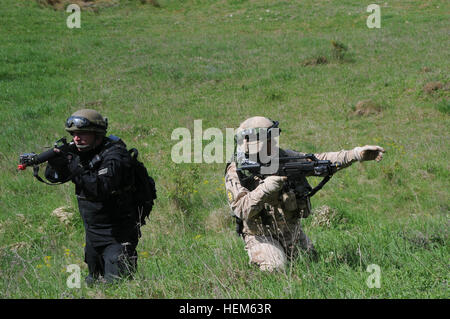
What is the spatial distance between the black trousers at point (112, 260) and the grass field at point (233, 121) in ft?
0.71

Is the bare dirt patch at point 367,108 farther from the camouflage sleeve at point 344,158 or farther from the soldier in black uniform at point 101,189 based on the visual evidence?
the soldier in black uniform at point 101,189

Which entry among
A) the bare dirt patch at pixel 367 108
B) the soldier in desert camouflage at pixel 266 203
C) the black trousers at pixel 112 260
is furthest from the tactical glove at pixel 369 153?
the bare dirt patch at pixel 367 108

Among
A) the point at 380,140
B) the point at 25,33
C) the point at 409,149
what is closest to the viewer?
the point at 409,149

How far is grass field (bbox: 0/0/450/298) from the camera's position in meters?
3.23

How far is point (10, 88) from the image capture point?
47.4ft

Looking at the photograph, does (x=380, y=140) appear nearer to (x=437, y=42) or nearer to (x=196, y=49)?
(x=437, y=42)

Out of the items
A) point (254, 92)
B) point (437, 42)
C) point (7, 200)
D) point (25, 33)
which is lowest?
point (7, 200)

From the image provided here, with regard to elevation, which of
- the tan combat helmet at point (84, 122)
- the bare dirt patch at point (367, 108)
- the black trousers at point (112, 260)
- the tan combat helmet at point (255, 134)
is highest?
the bare dirt patch at point (367, 108)

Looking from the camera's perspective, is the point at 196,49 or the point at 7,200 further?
the point at 196,49

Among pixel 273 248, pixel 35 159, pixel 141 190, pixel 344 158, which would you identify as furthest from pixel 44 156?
pixel 344 158

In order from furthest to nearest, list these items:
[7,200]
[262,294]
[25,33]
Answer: [25,33] < [7,200] < [262,294]

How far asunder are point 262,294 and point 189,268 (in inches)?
37.3

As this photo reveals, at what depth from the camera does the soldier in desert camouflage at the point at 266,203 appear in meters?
3.41

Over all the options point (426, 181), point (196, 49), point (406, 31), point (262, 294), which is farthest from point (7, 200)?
point (406, 31)
